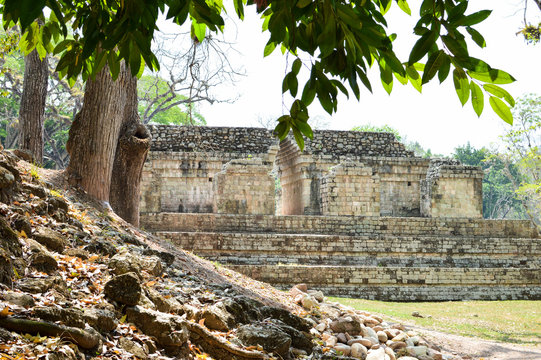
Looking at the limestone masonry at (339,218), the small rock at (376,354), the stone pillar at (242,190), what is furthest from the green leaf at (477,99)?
the stone pillar at (242,190)

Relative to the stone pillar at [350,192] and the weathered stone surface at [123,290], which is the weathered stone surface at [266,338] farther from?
the stone pillar at [350,192]

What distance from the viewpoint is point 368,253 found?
48.4 feet

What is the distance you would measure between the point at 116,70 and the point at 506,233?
16.8 m

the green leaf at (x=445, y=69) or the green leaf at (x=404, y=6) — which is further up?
the green leaf at (x=404, y=6)

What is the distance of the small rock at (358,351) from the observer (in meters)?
6.43

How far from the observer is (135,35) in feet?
8.25

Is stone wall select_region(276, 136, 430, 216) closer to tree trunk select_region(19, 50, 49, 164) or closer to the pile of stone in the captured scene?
tree trunk select_region(19, 50, 49, 164)

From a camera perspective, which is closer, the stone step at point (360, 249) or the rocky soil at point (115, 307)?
the rocky soil at point (115, 307)

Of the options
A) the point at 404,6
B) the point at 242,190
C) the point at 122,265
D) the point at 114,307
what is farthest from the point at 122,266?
the point at 242,190

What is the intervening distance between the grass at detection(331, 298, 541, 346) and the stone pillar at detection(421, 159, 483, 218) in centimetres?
762

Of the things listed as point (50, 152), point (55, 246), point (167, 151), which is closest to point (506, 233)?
point (167, 151)

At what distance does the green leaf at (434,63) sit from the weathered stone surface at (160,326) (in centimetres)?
304

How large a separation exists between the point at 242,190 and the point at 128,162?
9195mm

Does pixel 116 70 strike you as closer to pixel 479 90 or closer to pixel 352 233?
pixel 479 90
